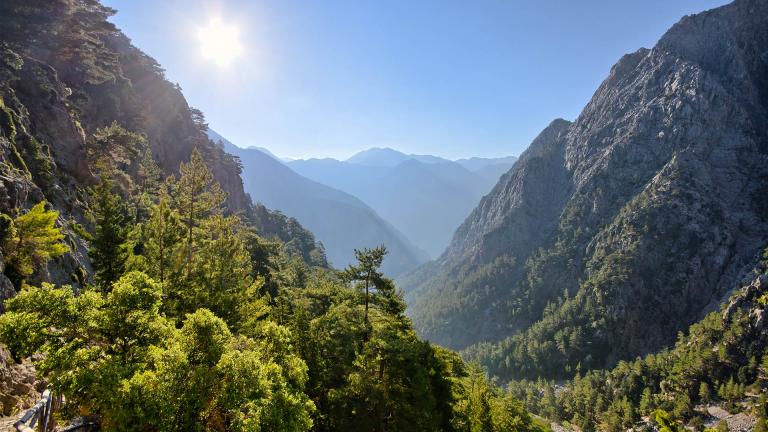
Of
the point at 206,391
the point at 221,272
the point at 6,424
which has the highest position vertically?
the point at 221,272

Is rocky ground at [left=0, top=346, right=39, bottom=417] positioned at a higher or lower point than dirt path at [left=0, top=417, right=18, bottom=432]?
higher

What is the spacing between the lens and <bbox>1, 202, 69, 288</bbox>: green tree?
19.3m

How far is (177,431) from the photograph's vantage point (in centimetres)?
1123

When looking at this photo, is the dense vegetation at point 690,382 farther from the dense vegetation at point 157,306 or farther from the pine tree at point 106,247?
the pine tree at point 106,247

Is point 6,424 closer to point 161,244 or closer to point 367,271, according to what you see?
point 161,244

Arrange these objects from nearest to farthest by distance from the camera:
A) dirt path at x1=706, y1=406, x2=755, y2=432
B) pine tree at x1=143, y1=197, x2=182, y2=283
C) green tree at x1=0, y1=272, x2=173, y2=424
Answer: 1. green tree at x1=0, y1=272, x2=173, y2=424
2. pine tree at x1=143, y1=197, x2=182, y2=283
3. dirt path at x1=706, y1=406, x2=755, y2=432

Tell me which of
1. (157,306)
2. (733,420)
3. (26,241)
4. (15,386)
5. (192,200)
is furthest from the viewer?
(733,420)

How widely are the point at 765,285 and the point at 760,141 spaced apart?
98.7 meters

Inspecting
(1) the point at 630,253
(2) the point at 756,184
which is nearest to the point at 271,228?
(1) the point at 630,253

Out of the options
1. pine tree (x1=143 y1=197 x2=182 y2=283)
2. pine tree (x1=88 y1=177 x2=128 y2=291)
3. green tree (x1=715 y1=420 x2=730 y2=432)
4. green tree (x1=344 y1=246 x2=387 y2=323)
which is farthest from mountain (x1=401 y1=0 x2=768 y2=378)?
pine tree (x1=88 y1=177 x2=128 y2=291)

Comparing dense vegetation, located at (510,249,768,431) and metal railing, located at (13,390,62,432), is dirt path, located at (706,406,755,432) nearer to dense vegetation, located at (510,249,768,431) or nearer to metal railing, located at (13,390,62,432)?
dense vegetation, located at (510,249,768,431)

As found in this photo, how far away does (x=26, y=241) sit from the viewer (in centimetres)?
1988

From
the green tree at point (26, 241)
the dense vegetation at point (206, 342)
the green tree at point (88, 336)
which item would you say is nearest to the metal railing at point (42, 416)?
the dense vegetation at point (206, 342)

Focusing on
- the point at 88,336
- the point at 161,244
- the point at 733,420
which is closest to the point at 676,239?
the point at 733,420
